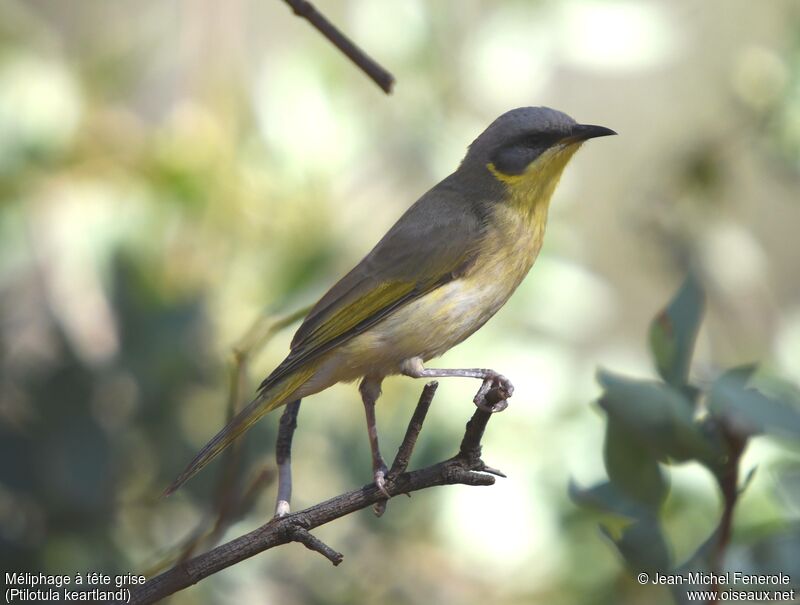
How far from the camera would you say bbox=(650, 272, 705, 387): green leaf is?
140 centimetres

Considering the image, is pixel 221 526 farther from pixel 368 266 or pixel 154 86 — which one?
pixel 154 86

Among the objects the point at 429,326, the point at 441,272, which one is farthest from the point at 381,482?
the point at 441,272

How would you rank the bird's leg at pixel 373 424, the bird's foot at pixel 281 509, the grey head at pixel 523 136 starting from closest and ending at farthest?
the bird's foot at pixel 281 509 < the bird's leg at pixel 373 424 < the grey head at pixel 523 136

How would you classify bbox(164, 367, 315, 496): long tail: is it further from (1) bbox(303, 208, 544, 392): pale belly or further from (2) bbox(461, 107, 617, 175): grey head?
(2) bbox(461, 107, 617, 175): grey head

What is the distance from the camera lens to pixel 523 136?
2.58 metres

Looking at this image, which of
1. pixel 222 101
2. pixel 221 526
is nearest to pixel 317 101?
pixel 222 101

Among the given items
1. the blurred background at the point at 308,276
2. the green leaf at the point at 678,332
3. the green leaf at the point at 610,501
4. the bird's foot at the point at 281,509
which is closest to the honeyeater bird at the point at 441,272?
the blurred background at the point at 308,276

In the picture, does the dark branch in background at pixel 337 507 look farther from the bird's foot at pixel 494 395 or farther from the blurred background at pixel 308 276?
the blurred background at pixel 308 276

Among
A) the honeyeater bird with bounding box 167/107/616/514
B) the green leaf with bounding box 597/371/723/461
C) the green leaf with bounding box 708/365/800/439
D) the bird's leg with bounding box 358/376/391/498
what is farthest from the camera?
the honeyeater bird with bounding box 167/107/616/514

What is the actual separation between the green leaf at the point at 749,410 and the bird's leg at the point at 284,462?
0.71 meters

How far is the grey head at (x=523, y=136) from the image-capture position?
8.27 ft

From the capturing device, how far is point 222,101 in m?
3.19

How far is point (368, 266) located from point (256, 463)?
0.61 meters

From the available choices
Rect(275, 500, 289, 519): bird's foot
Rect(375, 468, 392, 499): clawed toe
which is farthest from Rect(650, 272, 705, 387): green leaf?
Rect(275, 500, 289, 519): bird's foot
